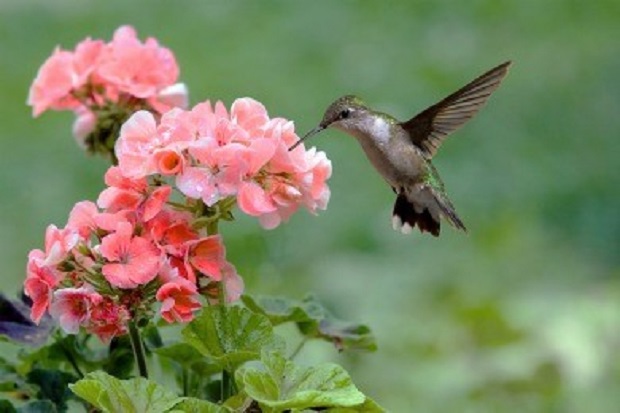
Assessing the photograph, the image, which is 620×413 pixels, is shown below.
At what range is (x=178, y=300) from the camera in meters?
1.67

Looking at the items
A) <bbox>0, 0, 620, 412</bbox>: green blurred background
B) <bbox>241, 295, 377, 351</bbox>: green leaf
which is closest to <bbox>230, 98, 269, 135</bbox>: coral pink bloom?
<bbox>241, 295, 377, 351</bbox>: green leaf

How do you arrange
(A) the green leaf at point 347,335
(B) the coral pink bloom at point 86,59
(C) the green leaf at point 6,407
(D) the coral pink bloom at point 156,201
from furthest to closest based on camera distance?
(B) the coral pink bloom at point 86,59 < (A) the green leaf at point 347,335 < (C) the green leaf at point 6,407 < (D) the coral pink bloom at point 156,201

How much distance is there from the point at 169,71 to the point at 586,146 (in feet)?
14.1

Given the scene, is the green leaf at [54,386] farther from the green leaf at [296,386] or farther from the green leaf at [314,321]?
the green leaf at [296,386]

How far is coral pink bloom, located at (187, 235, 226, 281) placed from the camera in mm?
1674

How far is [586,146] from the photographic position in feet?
20.6

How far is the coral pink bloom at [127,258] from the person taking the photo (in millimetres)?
1618

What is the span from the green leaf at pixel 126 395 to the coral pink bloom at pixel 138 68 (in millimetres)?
601

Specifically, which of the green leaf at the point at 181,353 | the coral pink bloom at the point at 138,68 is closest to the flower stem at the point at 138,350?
the green leaf at the point at 181,353

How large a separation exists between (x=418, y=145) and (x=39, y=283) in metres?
0.56

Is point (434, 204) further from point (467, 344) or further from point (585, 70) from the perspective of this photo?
point (585, 70)

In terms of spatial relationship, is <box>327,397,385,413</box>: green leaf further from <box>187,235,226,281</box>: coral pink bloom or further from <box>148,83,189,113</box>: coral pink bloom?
<box>148,83,189,113</box>: coral pink bloom

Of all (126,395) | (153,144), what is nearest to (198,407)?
(126,395)

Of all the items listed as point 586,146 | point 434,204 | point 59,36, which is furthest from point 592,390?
point 59,36
